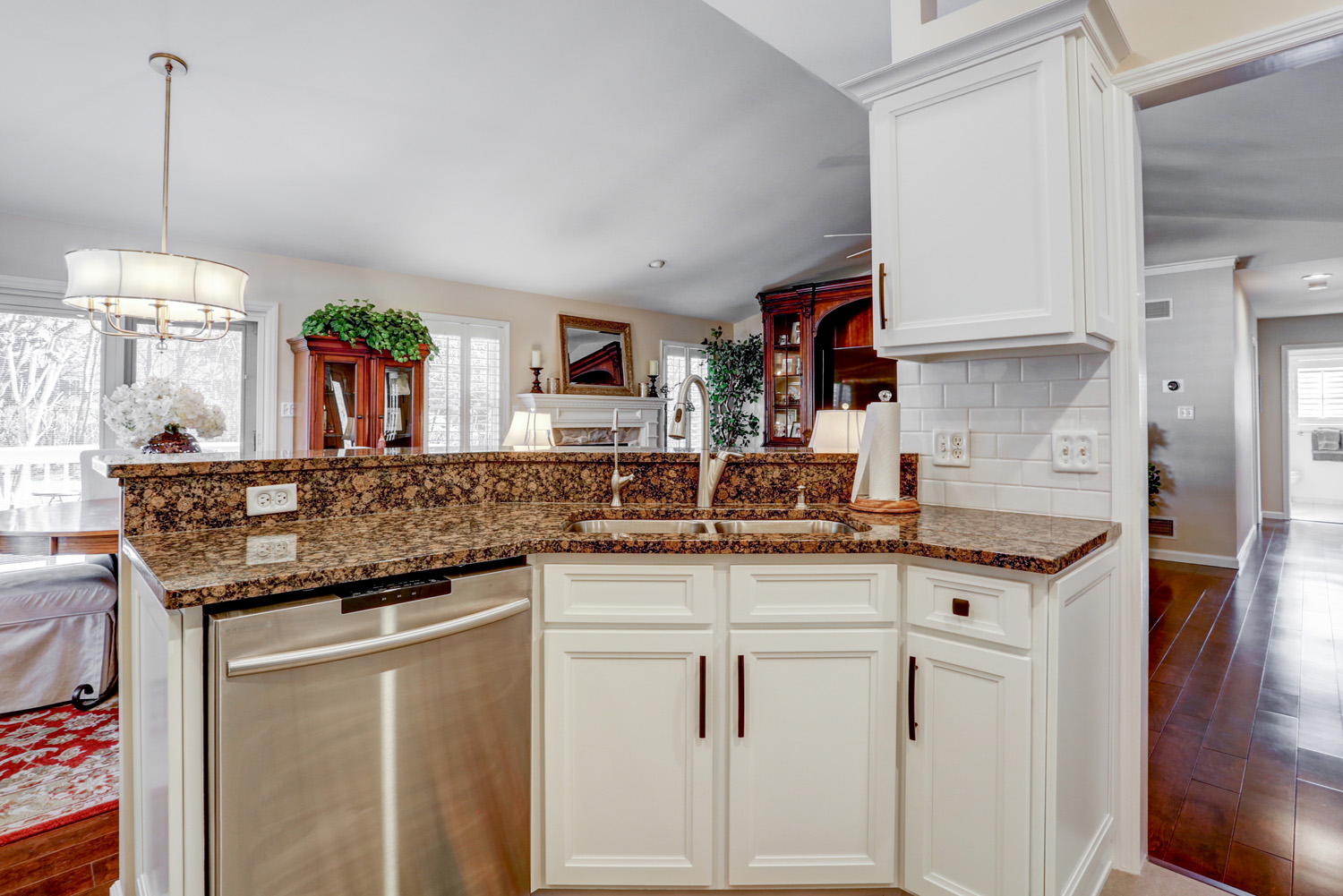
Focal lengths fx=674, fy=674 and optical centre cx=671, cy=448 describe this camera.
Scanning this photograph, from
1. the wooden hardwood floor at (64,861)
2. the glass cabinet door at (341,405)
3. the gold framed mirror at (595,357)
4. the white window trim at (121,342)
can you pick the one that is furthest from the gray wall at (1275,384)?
the wooden hardwood floor at (64,861)

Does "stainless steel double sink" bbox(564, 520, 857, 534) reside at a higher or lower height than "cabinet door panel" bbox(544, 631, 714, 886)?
higher

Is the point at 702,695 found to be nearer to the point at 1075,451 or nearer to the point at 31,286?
the point at 1075,451

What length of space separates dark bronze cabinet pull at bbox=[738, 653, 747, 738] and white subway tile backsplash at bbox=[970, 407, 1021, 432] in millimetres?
1060

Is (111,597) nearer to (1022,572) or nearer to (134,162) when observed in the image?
(134,162)

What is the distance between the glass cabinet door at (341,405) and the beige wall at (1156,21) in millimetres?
3884

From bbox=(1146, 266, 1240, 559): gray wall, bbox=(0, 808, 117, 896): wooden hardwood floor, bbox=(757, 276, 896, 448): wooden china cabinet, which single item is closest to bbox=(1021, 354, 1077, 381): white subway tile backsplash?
bbox=(0, 808, 117, 896): wooden hardwood floor

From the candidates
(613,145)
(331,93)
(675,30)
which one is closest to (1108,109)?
(675,30)

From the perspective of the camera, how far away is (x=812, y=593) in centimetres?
153

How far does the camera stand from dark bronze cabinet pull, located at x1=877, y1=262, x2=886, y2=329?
73.9 inches

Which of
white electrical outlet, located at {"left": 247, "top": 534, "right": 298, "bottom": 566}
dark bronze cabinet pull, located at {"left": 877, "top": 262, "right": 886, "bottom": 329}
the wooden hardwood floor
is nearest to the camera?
white electrical outlet, located at {"left": 247, "top": 534, "right": 298, "bottom": 566}

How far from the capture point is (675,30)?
10.6 ft

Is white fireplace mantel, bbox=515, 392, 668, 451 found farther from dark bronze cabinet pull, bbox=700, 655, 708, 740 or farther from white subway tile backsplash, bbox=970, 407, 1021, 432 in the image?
dark bronze cabinet pull, bbox=700, 655, 708, 740

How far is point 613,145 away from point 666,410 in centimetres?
324

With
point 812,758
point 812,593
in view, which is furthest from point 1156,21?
point 812,758
